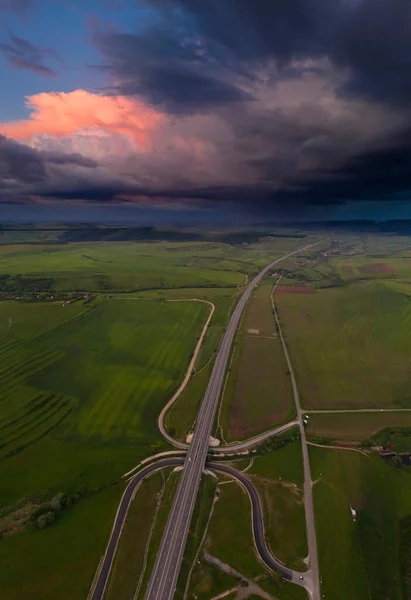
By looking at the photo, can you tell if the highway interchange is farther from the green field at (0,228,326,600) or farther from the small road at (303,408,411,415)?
the small road at (303,408,411,415)

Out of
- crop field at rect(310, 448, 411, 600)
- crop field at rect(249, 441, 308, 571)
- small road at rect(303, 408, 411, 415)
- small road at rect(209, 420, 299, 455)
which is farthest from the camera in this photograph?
small road at rect(303, 408, 411, 415)

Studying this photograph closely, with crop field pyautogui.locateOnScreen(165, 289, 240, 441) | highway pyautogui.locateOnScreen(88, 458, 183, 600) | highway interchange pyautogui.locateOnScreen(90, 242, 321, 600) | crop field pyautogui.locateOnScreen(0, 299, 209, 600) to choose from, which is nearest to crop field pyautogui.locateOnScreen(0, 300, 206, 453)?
crop field pyautogui.locateOnScreen(0, 299, 209, 600)

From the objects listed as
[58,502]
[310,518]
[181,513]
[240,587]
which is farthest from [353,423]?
[58,502]

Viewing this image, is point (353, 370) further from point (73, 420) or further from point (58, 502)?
point (58, 502)

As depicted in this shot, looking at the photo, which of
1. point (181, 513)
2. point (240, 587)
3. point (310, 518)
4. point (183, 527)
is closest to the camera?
point (240, 587)

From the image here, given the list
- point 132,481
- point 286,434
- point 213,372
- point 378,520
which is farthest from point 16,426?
point 378,520

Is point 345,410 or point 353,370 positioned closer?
point 345,410

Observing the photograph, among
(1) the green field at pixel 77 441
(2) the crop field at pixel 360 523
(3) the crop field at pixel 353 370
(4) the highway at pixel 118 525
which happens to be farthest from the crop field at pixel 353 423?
(4) the highway at pixel 118 525
